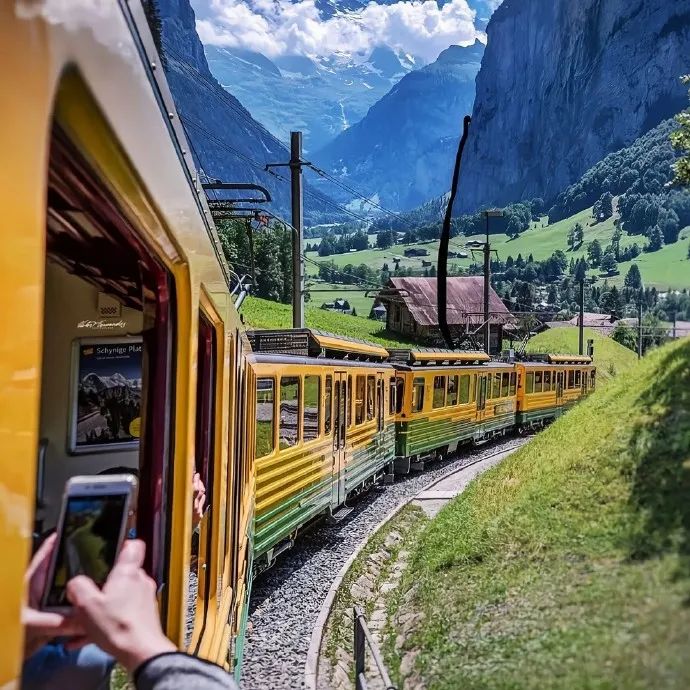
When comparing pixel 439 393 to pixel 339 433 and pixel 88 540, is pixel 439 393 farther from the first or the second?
pixel 88 540

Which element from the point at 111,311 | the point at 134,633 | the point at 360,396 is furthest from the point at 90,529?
the point at 360,396

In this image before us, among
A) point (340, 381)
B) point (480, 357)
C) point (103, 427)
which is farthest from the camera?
point (480, 357)

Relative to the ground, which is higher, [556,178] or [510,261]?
[556,178]

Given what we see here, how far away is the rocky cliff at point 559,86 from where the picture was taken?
2875 centimetres

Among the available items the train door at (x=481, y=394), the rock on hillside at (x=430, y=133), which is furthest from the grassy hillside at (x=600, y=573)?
the rock on hillside at (x=430, y=133)

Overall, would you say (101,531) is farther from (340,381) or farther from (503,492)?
(340,381)

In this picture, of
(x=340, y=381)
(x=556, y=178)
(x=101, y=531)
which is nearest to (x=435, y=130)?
(x=556, y=178)

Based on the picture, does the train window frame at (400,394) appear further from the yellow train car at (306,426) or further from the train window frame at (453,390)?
the train window frame at (453,390)

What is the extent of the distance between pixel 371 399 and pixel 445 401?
17.8 feet

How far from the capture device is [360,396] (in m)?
11.9

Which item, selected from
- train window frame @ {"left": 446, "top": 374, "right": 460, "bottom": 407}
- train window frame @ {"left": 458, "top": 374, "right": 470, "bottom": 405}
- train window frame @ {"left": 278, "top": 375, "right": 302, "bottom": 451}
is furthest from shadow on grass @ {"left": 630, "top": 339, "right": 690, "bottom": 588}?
train window frame @ {"left": 458, "top": 374, "right": 470, "bottom": 405}

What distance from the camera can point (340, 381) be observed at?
10156 millimetres

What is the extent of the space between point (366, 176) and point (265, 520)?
4073 inches

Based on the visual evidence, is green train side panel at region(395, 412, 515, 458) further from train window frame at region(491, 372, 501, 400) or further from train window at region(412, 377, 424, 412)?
train window frame at region(491, 372, 501, 400)
